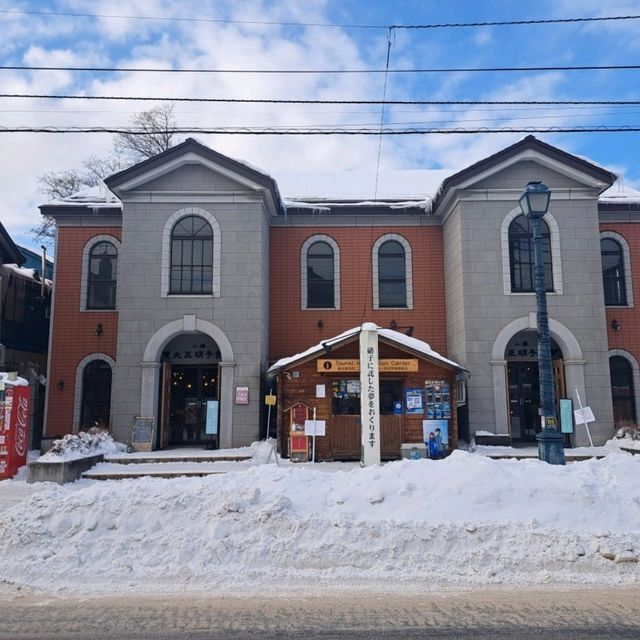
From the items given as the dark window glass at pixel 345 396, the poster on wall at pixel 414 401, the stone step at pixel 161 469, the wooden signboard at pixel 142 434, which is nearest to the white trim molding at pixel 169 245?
the wooden signboard at pixel 142 434

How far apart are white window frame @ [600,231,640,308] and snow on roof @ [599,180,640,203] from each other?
1083 mm

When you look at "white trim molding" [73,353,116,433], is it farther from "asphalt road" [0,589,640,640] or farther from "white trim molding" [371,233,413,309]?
"asphalt road" [0,589,640,640]

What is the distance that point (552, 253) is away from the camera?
17203 mm

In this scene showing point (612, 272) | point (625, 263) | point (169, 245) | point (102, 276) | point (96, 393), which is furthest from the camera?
point (102, 276)

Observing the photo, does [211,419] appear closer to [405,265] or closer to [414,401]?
[414,401]

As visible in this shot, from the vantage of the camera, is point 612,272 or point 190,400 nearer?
point 190,400

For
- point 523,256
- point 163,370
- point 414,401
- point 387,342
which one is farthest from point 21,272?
point 523,256

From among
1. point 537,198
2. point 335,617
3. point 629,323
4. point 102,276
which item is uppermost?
point 102,276

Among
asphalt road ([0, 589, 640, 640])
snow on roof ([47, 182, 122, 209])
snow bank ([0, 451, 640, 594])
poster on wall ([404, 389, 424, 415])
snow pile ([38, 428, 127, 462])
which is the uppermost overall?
snow on roof ([47, 182, 122, 209])

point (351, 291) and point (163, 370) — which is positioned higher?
point (351, 291)

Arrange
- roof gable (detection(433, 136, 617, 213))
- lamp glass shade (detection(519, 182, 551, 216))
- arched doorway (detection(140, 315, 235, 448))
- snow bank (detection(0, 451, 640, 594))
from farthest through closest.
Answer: roof gable (detection(433, 136, 617, 213))
arched doorway (detection(140, 315, 235, 448))
lamp glass shade (detection(519, 182, 551, 216))
snow bank (detection(0, 451, 640, 594))

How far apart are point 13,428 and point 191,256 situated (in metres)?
6.93

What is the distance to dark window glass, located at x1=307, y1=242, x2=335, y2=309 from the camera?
1912 cm

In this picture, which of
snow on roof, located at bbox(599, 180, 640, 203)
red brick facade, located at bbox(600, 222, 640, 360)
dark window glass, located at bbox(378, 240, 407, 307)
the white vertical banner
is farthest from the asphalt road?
snow on roof, located at bbox(599, 180, 640, 203)
